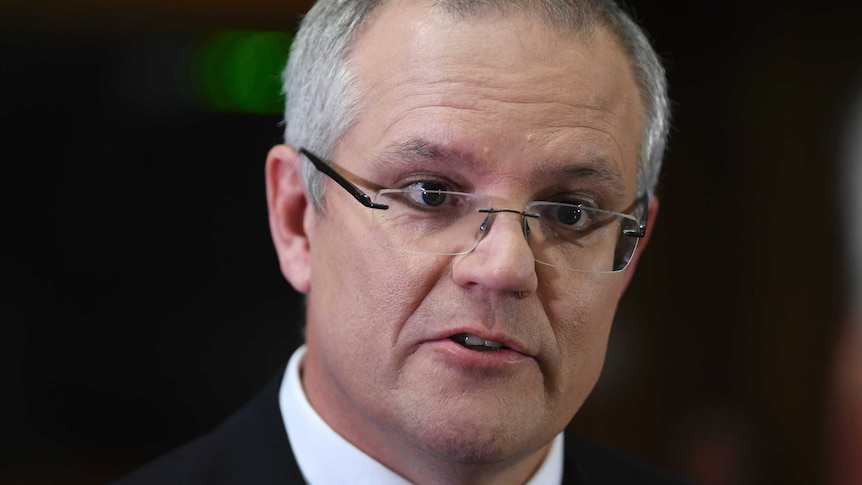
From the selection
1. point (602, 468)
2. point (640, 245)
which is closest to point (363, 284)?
point (640, 245)

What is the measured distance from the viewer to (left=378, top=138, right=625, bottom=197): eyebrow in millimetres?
1724

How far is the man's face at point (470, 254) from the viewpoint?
5.56ft

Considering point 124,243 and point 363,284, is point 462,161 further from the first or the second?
point 124,243

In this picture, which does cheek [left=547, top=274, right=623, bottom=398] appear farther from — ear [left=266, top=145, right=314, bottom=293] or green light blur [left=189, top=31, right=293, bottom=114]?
green light blur [left=189, top=31, right=293, bottom=114]

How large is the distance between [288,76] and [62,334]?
212cm

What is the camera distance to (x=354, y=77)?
186 cm

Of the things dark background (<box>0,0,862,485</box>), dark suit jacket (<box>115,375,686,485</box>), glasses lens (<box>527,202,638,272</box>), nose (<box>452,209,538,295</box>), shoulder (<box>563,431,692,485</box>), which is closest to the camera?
nose (<box>452,209,538,295</box>)

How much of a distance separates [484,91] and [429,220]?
0.78 ft

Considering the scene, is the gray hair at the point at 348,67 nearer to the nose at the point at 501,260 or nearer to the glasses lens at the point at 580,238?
the glasses lens at the point at 580,238

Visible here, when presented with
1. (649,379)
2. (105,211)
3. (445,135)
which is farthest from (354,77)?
(649,379)

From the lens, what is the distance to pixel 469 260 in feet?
5.55

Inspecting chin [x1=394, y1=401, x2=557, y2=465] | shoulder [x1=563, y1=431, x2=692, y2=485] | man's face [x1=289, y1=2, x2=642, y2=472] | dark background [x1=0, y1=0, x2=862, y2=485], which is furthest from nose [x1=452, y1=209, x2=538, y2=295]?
dark background [x1=0, y1=0, x2=862, y2=485]

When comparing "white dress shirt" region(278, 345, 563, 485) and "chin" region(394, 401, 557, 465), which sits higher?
"chin" region(394, 401, 557, 465)

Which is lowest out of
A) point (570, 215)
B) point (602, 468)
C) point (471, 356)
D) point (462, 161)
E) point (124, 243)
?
point (124, 243)
